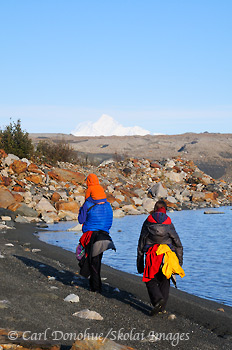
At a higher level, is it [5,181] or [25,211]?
[5,181]

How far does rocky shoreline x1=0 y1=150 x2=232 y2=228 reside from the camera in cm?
1952

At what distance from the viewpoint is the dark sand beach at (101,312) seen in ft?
16.4

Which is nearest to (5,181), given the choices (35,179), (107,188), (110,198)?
(35,179)

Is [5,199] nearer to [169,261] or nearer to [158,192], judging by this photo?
[169,261]

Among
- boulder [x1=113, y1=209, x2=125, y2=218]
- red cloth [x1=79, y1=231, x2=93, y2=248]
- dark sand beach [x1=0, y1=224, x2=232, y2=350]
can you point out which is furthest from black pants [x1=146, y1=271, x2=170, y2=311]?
boulder [x1=113, y1=209, x2=125, y2=218]

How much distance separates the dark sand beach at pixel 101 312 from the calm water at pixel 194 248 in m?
1.04

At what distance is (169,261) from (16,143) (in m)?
22.3

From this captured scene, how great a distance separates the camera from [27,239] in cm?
1320

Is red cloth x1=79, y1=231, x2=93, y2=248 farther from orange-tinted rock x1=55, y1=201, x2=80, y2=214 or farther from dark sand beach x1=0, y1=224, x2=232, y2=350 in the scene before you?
orange-tinted rock x1=55, y1=201, x2=80, y2=214

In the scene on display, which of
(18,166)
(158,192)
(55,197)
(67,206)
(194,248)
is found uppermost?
(18,166)

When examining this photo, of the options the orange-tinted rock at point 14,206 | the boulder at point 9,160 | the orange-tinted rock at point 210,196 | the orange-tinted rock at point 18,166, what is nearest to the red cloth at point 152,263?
the orange-tinted rock at point 14,206

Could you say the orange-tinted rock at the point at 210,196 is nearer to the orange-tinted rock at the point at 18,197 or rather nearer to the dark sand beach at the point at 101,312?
the orange-tinted rock at the point at 18,197

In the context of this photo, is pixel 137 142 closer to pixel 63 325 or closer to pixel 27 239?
pixel 27 239

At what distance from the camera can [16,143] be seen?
90.0 feet
